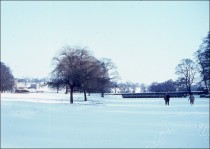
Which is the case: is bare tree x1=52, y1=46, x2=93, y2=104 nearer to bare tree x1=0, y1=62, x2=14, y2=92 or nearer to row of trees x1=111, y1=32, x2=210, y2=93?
row of trees x1=111, y1=32, x2=210, y2=93

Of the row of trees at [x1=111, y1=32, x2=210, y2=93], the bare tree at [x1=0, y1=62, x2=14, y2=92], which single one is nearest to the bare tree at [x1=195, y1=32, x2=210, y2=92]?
the row of trees at [x1=111, y1=32, x2=210, y2=93]

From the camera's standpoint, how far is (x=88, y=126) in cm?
1761

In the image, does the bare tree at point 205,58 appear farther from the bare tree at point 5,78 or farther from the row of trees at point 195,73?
the bare tree at point 5,78

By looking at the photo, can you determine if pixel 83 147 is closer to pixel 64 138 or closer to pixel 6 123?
pixel 64 138

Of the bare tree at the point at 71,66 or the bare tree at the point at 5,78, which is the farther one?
the bare tree at the point at 5,78

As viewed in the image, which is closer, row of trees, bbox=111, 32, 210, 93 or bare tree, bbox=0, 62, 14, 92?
row of trees, bbox=111, 32, 210, 93

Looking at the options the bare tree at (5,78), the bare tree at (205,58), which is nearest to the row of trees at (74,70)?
the bare tree at (205,58)

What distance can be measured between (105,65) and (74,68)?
4329 centimetres

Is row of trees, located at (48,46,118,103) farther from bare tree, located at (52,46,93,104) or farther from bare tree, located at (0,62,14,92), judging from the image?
bare tree, located at (0,62,14,92)

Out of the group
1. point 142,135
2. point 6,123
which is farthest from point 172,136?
point 6,123

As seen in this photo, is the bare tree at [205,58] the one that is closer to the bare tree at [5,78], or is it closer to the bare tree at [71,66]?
the bare tree at [71,66]

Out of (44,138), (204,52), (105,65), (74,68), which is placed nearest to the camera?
(44,138)

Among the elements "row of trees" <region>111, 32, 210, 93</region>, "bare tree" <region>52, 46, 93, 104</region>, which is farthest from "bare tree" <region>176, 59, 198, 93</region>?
"bare tree" <region>52, 46, 93, 104</region>

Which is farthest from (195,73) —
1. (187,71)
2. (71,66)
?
(71,66)
